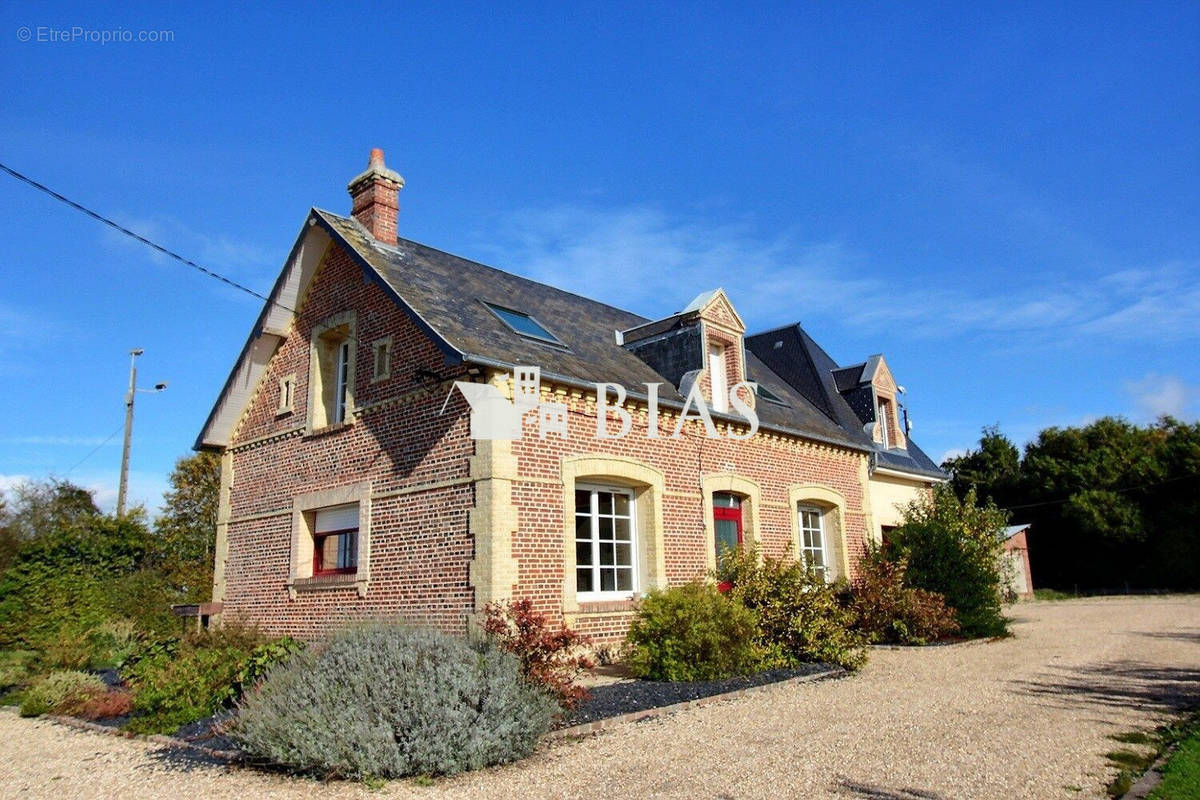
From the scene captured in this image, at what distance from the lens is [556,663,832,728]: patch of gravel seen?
7352 mm

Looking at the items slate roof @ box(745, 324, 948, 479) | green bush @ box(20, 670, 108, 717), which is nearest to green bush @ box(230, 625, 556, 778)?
green bush @ box(20, 670, 108, 717)

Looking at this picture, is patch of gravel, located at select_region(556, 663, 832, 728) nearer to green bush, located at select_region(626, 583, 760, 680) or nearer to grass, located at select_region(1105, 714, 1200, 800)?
green bush, located at select_region(626, 583, 760, 680)

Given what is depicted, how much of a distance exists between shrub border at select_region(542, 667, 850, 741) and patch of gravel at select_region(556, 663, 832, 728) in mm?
90

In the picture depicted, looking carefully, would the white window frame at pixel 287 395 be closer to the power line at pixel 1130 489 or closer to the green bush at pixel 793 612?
the green bush at pixel 793 612

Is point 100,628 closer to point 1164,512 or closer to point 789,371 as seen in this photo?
point 789,371

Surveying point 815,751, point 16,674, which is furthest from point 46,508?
point 815,751

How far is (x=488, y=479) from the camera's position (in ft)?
31.3

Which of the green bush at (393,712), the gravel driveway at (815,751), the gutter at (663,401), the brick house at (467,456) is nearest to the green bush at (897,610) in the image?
the brick house at (467,456)

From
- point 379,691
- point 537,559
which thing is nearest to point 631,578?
point 537,559

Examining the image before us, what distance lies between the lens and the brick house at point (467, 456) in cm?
1004

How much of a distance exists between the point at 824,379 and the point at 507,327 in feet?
31.3

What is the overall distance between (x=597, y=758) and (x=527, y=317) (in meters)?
8.30

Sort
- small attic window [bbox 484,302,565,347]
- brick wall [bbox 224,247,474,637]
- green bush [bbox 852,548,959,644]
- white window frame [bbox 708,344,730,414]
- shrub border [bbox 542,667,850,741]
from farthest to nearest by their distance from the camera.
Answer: white window frame [bbox 708,344,730,414]
green bush [bbox 852,548,959,644]
small attic window [bbox 484,302,565,347]
brick wall [bbox 224,247,474,637]
shrub border [bbox 542,667,850,741]

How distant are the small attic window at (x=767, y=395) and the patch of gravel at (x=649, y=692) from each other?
6.81m
